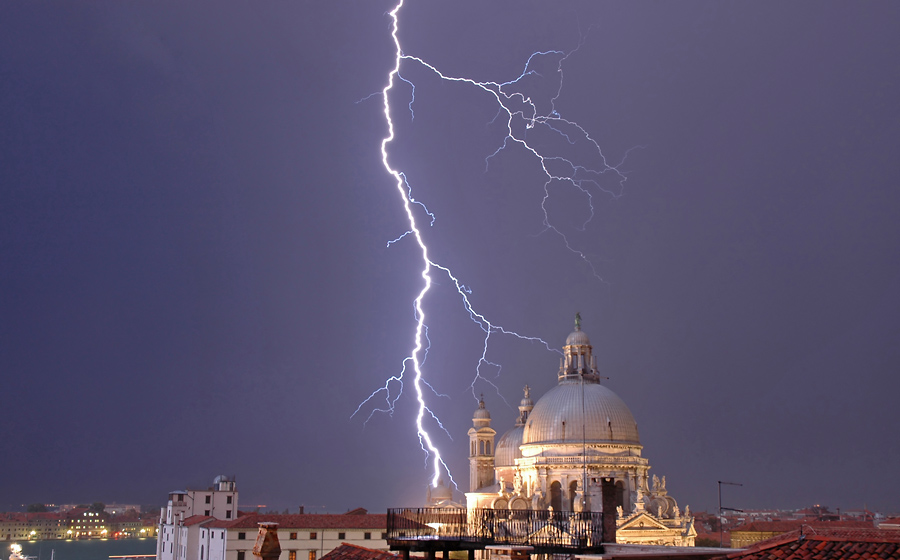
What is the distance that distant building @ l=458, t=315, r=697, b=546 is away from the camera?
60.9m

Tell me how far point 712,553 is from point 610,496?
726 centimetres

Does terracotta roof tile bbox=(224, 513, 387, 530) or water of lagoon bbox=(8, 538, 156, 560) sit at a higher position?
terracotta roof tile bbox=(224, 513, 387, 530)

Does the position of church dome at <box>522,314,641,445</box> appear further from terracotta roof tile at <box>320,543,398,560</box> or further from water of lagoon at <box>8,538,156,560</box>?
water of lagoon at <box>8,538,156,560</box>

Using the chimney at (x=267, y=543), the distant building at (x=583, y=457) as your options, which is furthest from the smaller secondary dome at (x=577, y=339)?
the chimney at (x=267, y=543)

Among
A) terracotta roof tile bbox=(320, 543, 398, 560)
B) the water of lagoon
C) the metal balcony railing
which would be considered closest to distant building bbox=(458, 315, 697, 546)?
the metal balcony railing

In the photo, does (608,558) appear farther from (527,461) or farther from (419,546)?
(527,461)

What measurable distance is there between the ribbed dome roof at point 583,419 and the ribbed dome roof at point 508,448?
12.2m

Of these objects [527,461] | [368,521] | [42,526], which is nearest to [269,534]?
[368,521]

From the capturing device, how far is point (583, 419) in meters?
66.9

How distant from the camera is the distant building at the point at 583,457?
60875mm

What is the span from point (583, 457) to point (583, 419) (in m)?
3.35

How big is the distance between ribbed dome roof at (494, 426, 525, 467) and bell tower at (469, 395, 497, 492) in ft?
7.72

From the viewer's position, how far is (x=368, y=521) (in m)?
59.8

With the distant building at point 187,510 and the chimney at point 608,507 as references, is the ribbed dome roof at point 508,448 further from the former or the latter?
the chimney at point 608,507
